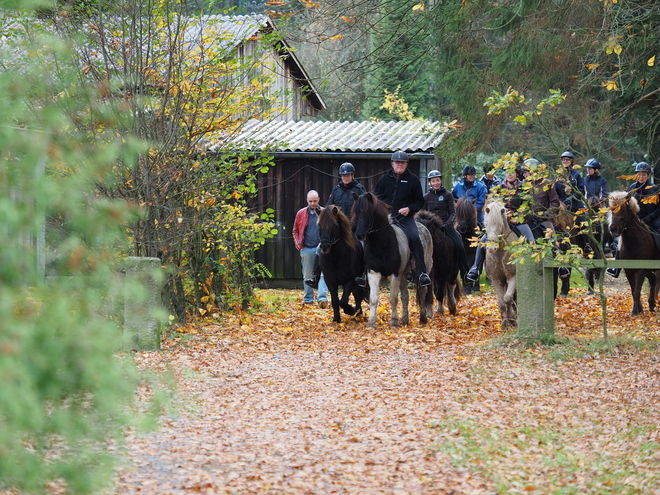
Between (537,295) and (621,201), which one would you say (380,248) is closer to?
(537,295)

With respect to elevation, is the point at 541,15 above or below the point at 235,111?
above

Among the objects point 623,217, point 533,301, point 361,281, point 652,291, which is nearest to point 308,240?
point 361,281

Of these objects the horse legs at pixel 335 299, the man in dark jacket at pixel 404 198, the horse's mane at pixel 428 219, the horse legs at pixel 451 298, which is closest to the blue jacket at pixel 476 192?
the horse legs at pixel 451 298

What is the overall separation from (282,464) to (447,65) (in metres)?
11.3

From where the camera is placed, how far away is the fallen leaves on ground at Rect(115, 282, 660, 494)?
543cm

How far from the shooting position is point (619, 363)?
31.9 feet

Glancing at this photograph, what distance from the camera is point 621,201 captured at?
38.3 feet

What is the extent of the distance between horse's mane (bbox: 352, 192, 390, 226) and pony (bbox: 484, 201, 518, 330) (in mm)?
1580

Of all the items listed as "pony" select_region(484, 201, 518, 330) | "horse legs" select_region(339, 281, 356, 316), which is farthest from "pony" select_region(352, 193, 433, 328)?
"pony" select_region(484, 201, 518, 330)

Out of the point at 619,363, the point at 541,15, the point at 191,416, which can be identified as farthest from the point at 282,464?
the point at 541,15

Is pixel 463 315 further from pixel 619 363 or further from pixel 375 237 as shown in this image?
pixel 619 363

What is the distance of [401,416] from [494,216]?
550cm

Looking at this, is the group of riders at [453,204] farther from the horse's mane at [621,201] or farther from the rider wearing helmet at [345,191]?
the horse's mane at [621,201]

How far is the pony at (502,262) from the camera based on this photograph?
39.9 ft
